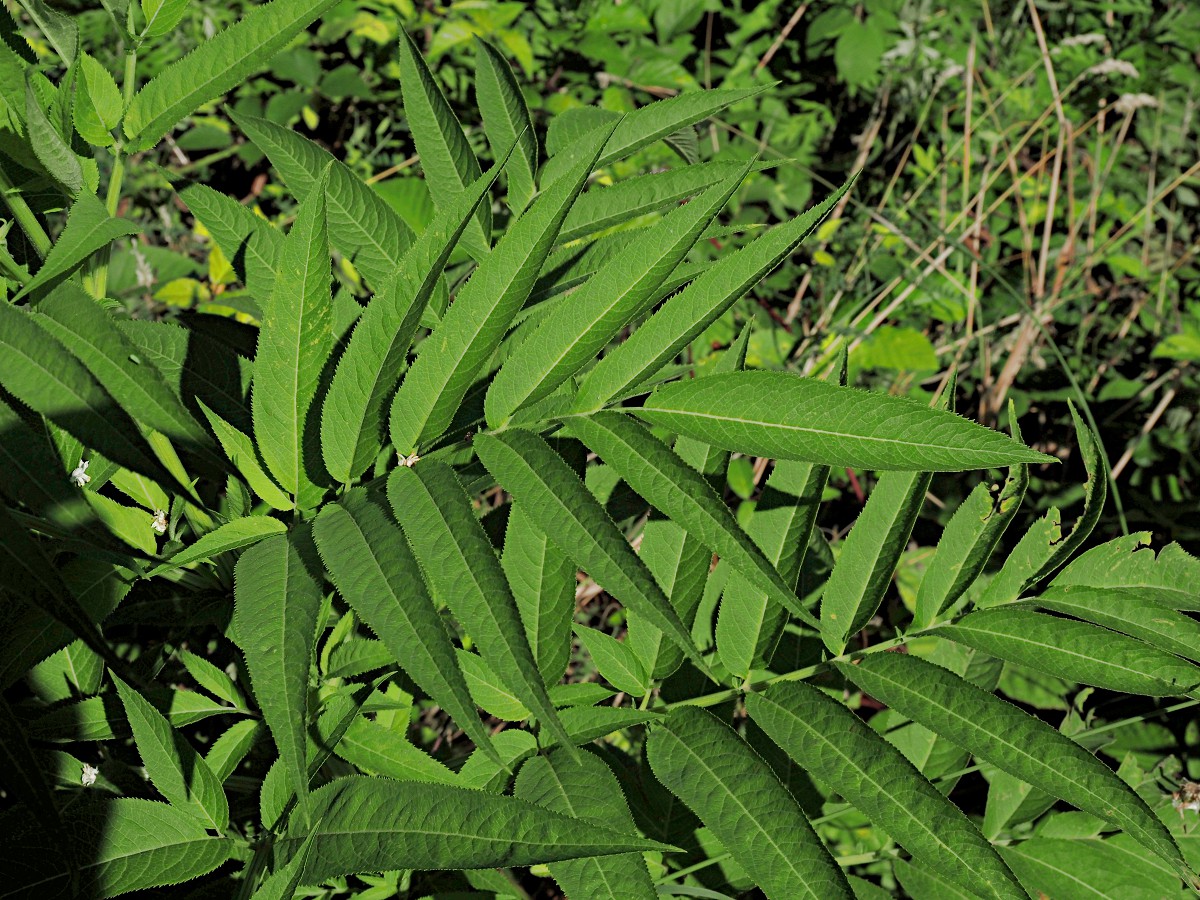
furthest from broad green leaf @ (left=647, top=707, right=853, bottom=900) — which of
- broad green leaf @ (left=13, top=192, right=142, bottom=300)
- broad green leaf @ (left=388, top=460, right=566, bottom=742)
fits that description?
broad green leaf @ (left=13, top=192, right=142, bottom=300)

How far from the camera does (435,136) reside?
4.04 ft

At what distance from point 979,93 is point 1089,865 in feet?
10.0

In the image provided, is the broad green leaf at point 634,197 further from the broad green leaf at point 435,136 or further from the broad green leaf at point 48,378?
the broad green leaf at point 48,378

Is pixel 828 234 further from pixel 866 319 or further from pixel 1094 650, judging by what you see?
pixel 1094 650

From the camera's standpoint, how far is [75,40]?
1042 millimetres

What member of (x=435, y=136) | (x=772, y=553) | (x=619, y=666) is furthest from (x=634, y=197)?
(x=619, y=666)

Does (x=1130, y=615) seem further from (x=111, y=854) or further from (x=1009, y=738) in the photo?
(x=111, y=854)

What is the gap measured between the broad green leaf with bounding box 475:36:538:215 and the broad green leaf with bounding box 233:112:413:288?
152 mm

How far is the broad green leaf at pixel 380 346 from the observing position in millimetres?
882

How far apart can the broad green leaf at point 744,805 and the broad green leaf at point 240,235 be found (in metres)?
0.67

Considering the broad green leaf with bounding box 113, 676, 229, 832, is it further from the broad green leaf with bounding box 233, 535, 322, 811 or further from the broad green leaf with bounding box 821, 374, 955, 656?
the broad green leaf with bounding box 821, 374, 955, 656

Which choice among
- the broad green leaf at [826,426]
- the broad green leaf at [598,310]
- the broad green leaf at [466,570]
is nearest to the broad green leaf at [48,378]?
the broad green leaf at [466,570]

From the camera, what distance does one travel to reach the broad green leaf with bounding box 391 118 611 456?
916 millimetres

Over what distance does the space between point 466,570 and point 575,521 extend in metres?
0.10
